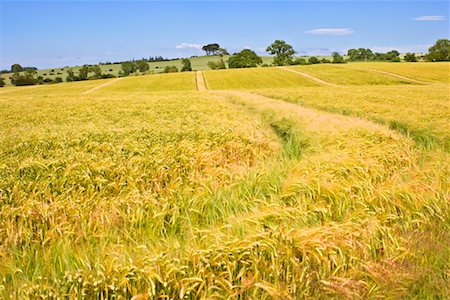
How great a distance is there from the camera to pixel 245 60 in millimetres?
109438

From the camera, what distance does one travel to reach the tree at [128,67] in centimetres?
12116

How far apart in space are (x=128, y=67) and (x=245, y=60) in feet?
160

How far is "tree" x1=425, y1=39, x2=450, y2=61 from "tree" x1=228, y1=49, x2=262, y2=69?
60041 mm

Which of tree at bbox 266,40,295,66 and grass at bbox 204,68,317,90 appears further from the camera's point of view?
tree at bbox 266,40,295,66

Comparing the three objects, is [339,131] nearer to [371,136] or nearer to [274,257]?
[371,136]

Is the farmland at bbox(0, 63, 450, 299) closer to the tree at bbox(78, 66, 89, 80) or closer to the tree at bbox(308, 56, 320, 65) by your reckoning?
the tree at bbox(78, 66, 89, 80)

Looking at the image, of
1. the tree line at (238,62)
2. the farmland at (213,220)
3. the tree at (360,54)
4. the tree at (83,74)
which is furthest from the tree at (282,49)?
the farmland at (213,220)

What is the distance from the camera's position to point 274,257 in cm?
317

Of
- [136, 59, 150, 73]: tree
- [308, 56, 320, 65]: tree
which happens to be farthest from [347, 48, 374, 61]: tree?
[136, 59, 150, 73]: tree

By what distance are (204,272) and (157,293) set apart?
1.51ft

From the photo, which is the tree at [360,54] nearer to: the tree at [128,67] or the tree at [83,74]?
the tree at [128,67]

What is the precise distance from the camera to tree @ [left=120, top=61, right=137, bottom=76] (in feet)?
397

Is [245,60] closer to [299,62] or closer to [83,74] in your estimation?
[299,62]

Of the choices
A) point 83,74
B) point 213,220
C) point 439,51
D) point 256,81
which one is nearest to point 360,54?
point 439,51
